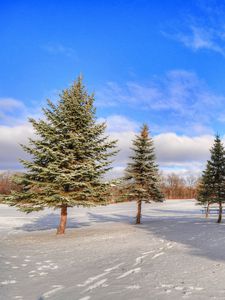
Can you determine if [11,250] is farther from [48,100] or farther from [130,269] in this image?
[48,100]

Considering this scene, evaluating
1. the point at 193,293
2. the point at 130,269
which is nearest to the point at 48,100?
the point at 130,269

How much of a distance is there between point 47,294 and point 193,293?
3266mm

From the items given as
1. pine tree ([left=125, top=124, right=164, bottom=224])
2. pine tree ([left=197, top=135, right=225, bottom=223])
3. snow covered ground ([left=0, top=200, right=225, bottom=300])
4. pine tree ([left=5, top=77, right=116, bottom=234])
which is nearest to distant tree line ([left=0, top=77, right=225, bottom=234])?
pine tree ([left=5, top=77, right=116, bottom=234])

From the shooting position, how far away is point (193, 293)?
5.52 meters

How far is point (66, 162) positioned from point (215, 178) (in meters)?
17.8

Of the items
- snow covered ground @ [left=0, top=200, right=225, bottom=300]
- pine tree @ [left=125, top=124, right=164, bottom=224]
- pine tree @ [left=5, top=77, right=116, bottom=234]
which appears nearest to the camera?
snow covered ground @ [left=0, top=200, right=225, bottom=300]

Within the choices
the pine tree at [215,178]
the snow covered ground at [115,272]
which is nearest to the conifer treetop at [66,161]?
the snow covered ground at [115,272]

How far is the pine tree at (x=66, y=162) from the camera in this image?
51.2ft

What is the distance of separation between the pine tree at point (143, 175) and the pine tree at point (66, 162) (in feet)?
26.5

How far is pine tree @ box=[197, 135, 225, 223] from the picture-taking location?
26.7 m

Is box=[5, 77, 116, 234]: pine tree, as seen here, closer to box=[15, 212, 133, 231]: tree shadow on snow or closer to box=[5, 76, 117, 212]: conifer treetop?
box=[5, 76, 117, 212]: conifer treetop

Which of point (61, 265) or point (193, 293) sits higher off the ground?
point (193, 293)

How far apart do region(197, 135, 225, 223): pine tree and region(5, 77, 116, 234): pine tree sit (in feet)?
48.0

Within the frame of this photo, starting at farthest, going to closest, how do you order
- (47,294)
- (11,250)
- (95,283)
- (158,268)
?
(11,250)
(158,268)
(95,283)
(47,294)
